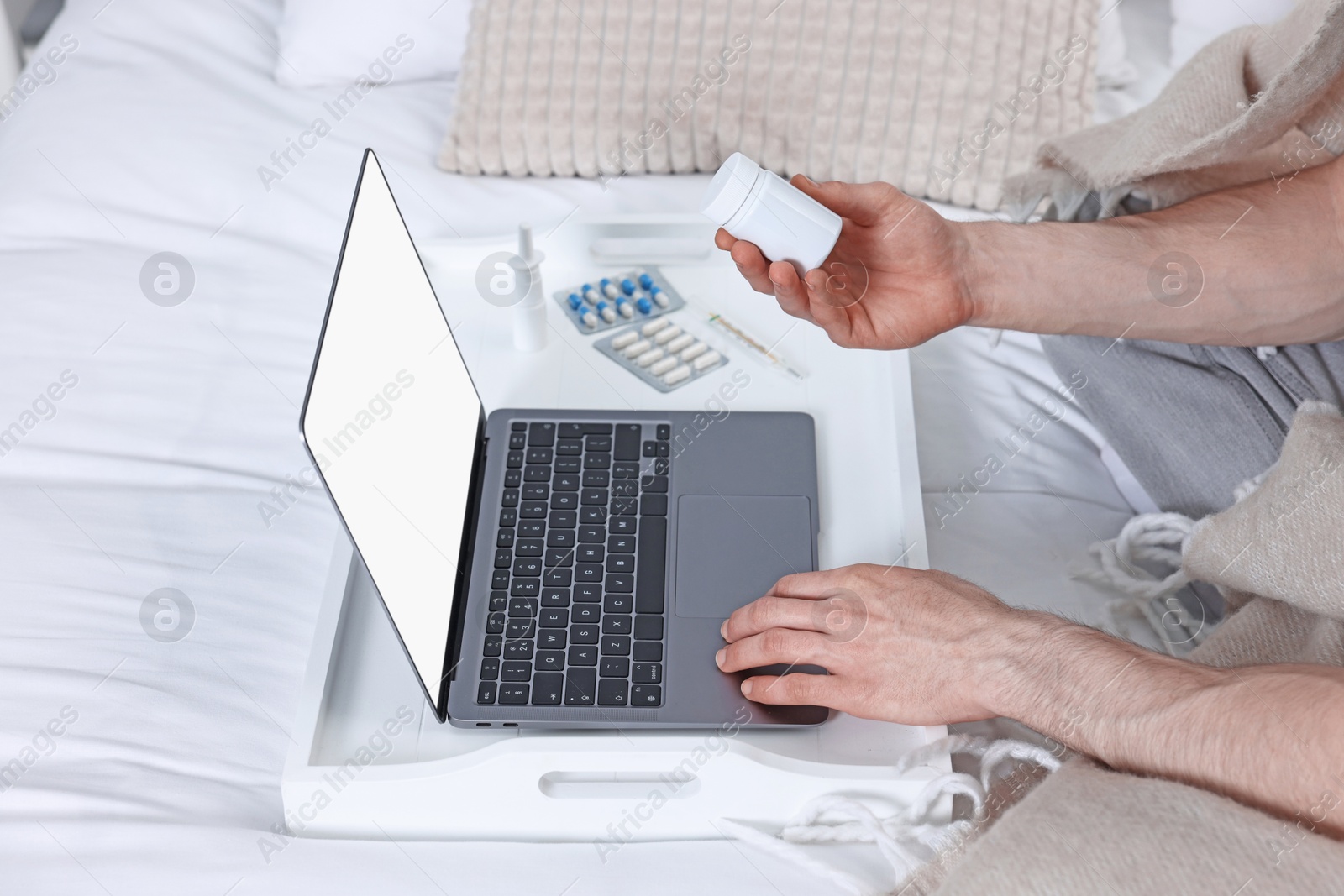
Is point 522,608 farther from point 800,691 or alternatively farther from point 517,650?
point 800,691

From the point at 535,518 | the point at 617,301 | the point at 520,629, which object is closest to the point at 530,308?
the point at 617,301

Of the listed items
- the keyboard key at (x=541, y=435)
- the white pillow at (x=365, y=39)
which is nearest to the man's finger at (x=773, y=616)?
the keyboard key at (x=541, y=435)

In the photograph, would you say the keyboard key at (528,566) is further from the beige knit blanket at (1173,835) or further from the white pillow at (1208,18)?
the white pillow at (1208,18)

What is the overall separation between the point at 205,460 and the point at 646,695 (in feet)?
1.61

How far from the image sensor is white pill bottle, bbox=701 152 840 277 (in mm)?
720

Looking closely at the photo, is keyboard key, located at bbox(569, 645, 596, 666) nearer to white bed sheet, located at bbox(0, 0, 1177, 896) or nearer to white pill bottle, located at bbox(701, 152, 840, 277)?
white bed sheet, located at bbox(0, 0, 1177, 896)

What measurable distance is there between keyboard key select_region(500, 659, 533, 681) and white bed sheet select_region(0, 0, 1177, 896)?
0.34 ft

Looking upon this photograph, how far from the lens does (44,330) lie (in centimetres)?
102

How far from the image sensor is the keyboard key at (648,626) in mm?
724

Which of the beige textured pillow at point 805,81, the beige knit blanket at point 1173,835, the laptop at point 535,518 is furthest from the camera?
the beige textured pillow at point 805,81

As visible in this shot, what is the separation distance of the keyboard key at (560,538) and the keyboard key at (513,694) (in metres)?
0.12

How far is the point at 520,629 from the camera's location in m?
0.72

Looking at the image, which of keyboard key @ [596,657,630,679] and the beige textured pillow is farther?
the beige textured pillow

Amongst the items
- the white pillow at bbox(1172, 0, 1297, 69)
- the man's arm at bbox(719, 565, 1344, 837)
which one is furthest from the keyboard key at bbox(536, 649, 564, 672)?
the white pillow at bbox(1172, 0, 1297, 69)
